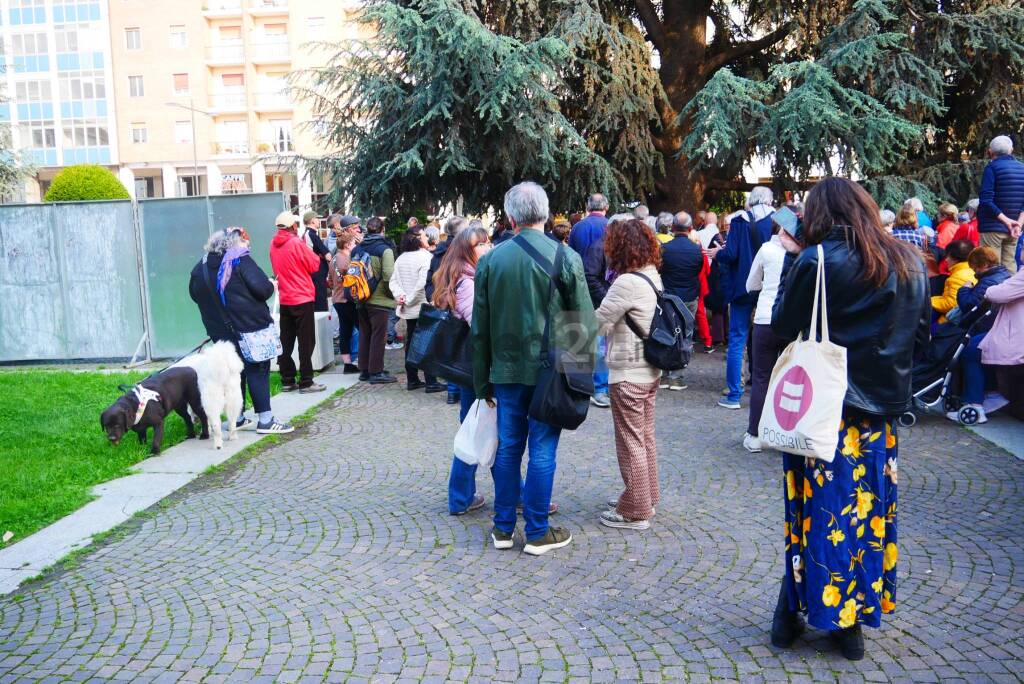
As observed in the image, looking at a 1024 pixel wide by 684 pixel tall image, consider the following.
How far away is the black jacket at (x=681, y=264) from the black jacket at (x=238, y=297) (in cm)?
424

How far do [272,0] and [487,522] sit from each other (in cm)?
5790

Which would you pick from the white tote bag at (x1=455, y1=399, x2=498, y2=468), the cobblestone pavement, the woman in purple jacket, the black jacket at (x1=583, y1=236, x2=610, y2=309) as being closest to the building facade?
the black jacket at (x1=583, y1=236, x2=610, y2=309)

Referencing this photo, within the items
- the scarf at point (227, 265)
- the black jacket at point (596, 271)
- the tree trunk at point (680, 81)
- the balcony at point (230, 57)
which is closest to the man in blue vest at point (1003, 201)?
the black jacket at point (596, 271)

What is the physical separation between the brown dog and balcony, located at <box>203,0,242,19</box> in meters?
55.0

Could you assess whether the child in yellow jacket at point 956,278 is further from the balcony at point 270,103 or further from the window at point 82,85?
the window at point 82,85

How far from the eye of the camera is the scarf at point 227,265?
7.68 meters

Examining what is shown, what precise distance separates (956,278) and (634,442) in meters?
4.90

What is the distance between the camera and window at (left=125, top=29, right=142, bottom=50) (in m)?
56.7

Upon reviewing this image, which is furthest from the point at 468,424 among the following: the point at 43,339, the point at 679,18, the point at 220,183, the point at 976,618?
the point at 220,183

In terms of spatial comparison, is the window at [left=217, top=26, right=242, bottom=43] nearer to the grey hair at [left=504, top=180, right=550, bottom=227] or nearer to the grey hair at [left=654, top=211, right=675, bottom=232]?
the grey hair at [left=654, top=211, right=675, bottom=232]

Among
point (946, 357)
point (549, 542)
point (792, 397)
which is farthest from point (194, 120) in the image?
point (792, 397)

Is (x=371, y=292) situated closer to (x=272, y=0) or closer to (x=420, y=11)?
(x=420, y=11)

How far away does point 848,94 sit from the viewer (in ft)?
42.3

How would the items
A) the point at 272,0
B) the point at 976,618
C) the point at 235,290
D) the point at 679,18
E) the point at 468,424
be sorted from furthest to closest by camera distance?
the point at 272,0, the point at 679,18, the point at 235,290, the point at 468,424, the point at 976,618
